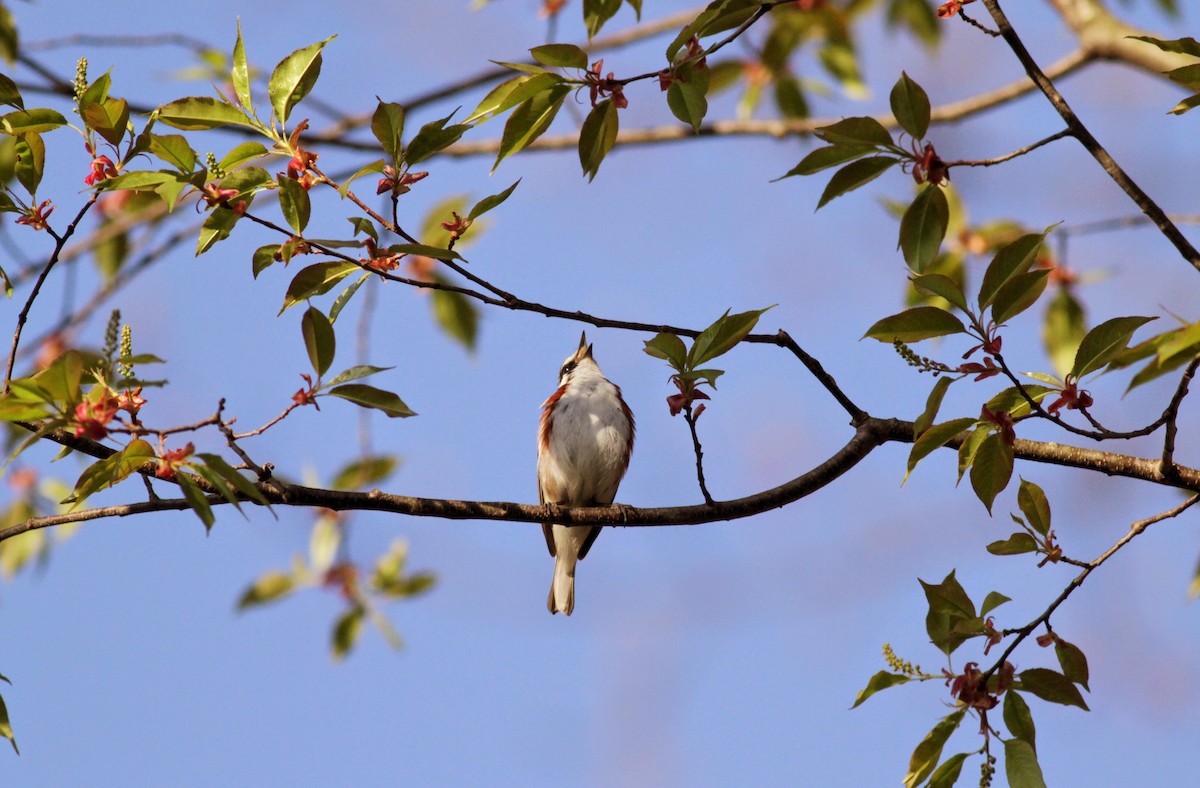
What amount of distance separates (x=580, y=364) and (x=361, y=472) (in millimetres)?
2030

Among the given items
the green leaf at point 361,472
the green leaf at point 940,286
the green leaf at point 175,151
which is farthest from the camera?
the green leaf at point 361,472

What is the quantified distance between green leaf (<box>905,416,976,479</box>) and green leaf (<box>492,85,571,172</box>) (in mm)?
1095

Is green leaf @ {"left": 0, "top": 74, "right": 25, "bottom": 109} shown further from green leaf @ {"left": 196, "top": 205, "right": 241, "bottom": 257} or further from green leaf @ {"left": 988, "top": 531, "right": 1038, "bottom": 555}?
green leaf @ {"left": 988, "top": 531, "right": 1038, "bottom": 555}

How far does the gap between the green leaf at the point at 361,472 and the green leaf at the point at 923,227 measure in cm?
345

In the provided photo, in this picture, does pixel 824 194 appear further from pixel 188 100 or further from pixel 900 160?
pixel 188 100

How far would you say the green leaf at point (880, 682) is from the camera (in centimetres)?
266

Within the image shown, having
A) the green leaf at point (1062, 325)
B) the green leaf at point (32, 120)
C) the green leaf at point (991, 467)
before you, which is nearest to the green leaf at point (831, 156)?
the green leaf at point (991, 467)

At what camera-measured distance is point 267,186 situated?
2.69 metres

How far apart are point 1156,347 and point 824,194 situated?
84 centimetres

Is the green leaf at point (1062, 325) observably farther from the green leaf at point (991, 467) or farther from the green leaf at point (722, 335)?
the green leaf at point (722, 335)

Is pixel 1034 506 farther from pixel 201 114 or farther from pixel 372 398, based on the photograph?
pixel 201 114

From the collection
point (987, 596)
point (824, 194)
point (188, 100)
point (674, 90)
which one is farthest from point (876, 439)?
point (188, 100)

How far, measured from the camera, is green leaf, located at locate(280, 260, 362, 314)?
265cm

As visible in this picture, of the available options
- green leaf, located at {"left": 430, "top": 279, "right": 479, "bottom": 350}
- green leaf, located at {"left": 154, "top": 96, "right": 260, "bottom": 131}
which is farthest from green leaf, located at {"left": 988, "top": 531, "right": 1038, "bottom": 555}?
green leaf, located at {"left": 430, "top": 279, "right": 479, "bottom": 350}
